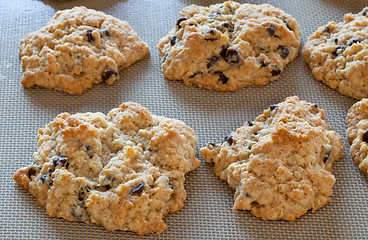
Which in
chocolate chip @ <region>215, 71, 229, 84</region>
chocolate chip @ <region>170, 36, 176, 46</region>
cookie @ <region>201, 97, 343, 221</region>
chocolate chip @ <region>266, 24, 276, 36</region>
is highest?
chocolate chip @ <region>266, 24, 276, 36</region>

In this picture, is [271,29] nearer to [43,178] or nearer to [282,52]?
[282,52]

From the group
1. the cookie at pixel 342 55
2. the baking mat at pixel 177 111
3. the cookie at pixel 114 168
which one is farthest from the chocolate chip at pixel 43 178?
the cookie at pixel 342 55

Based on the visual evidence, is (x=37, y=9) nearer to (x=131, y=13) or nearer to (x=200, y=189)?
(x=131, y=13)

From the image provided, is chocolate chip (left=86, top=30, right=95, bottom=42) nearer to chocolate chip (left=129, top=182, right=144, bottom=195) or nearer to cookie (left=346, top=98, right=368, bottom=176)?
chocolate chip (left=129, top=182, right=144, bottom=195)

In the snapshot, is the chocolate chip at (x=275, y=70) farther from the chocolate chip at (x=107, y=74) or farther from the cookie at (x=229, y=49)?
the chocolate chip at (x=107, y=74)

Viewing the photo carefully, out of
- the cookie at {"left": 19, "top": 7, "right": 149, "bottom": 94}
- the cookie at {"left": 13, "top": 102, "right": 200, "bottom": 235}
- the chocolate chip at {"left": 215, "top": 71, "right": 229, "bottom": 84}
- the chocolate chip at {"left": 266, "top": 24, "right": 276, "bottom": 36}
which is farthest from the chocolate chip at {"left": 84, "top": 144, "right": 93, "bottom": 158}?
the chocolate chip at {"left": 266, "top": 24, "right": 276, "bottom": 36}
